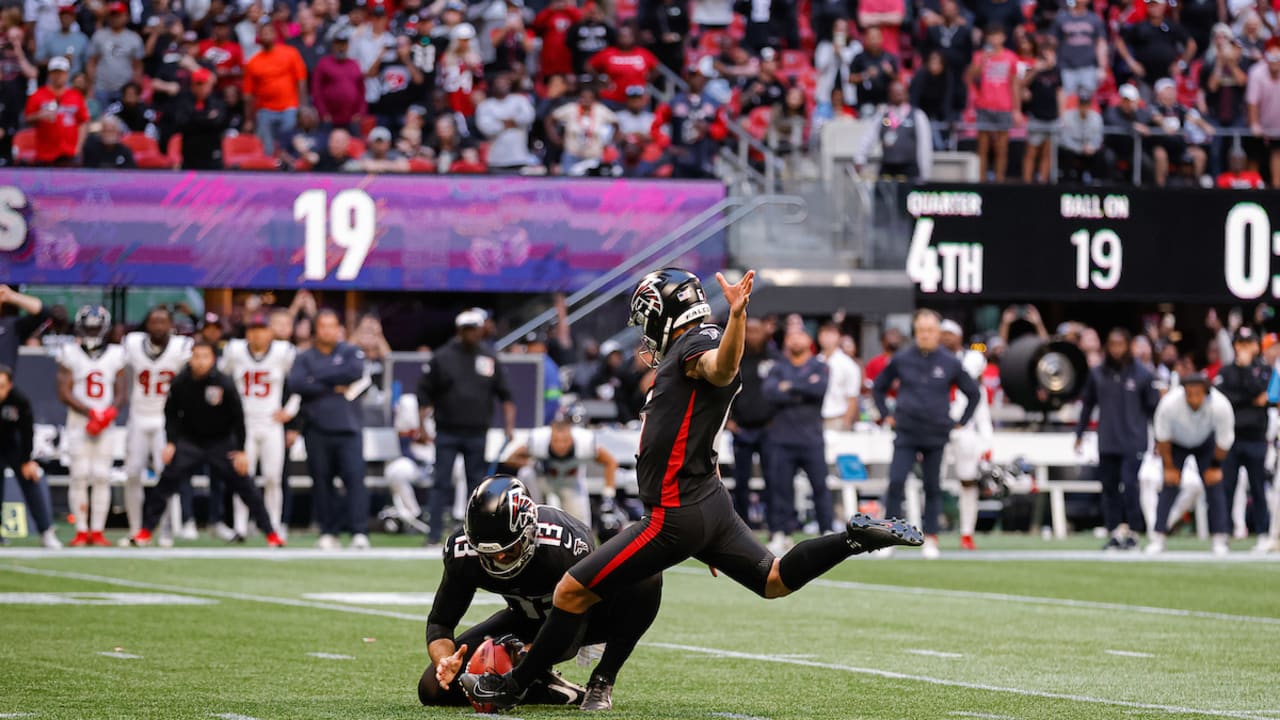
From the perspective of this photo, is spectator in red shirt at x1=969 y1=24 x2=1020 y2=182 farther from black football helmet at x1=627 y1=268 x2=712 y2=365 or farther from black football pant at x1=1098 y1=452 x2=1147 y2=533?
black football helmet at x1=627 y1=268 x2=712 y2=365

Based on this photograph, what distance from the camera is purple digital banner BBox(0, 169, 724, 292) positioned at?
70.8ft

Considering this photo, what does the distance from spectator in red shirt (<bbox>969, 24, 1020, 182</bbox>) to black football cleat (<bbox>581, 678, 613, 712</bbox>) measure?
16974 mm

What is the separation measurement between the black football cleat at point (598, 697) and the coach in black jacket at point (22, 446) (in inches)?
399

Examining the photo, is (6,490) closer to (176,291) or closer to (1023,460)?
(176,291)

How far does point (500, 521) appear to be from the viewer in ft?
23.7

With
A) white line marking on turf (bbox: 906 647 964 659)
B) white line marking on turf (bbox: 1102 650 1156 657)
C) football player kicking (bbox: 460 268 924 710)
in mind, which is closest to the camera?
football player kicking (bbox: 460 268 924 710)

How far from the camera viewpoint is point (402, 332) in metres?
23.8

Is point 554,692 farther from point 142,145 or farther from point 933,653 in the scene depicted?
point 142,145

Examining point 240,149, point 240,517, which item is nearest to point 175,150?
point 240,149

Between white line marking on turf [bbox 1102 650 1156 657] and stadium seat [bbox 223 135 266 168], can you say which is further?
stadium seat [bbox 223 135 266 168]

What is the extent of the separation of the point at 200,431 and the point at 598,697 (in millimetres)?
10094

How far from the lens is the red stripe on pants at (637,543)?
281 inches

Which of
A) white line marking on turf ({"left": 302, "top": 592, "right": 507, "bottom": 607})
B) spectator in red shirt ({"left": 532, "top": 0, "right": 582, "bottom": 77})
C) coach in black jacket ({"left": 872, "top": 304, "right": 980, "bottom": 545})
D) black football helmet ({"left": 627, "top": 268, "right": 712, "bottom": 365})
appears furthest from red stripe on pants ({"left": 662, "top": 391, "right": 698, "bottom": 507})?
spectator in red shirt ({"left": 532, "top": 0, "right": 582, "bottom": 77})

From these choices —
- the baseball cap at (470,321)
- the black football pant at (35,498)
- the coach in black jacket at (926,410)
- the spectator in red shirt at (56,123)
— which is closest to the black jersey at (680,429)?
the coach in black jacket at (926,410)
